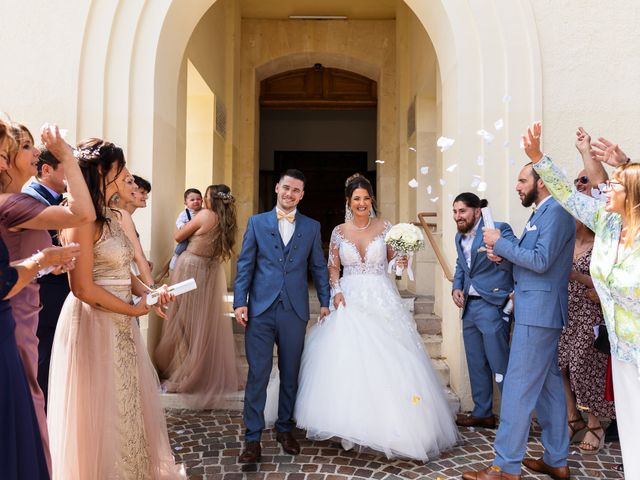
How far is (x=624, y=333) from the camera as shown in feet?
8.95

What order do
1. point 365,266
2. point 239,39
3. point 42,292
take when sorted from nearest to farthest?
point 42,292 < point 365,266 < point 239,39

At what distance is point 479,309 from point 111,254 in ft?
10.4

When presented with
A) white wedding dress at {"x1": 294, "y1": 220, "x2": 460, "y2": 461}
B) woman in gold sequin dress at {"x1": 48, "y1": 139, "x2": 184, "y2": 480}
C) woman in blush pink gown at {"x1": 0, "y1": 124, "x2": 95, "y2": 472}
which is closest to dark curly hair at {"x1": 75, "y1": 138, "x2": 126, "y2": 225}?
woman in gold sequin dress at {"x1": 48, "y1": 139, "x2": 184, "y2": 480}

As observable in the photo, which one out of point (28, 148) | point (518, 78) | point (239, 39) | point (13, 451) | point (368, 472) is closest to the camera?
point (13, 451)

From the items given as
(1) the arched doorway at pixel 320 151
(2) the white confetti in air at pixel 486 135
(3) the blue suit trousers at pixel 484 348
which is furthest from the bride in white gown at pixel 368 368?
(1) the arched doorway at pixel 320 151

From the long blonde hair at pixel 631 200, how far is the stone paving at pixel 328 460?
6.50 feet

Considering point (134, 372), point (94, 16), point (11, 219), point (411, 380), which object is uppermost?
point (94, 16)

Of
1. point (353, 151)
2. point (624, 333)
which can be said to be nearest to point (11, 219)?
point (624, 333)

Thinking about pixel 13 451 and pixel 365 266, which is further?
pixel 365 266

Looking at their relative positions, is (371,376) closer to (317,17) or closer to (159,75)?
(159,75)

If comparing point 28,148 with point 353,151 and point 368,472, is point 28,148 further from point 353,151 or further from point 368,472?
point 353,151

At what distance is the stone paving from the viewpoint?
358cm

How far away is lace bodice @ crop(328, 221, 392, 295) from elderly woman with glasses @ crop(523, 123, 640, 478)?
172cm

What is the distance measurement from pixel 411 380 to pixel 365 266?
3.41 feet
